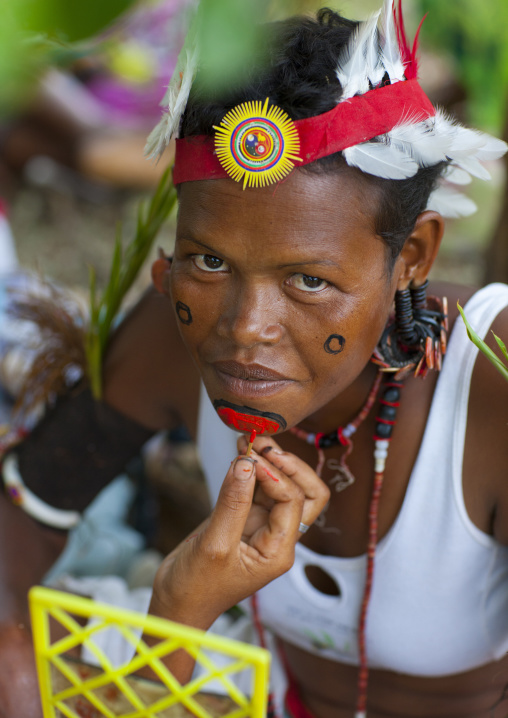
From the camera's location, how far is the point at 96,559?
202cm

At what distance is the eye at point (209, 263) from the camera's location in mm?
1095

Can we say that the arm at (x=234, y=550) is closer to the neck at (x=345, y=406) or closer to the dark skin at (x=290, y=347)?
the dark skin at (x=290, y=347)

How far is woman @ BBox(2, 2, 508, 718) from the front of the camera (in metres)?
1.02

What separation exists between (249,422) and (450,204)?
1.92ft

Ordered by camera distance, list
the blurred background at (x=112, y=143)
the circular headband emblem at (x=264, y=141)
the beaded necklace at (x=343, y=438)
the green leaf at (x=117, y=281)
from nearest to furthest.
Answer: the circular headband emblem at (x=264, y=141) < the beaded necklace at (x=343, y=438) < the green leaf at (x=117, y=281) < the blurred background at (x=112, y=143)

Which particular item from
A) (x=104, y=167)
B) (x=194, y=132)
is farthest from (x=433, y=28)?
(x=194, y=132)

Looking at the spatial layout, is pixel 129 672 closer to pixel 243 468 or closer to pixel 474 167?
pixel 243 468

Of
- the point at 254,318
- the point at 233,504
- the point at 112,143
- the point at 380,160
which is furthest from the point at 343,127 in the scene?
the point at 112,143

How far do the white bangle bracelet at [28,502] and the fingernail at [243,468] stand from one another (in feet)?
2.95

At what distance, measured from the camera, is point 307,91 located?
39.4 inches

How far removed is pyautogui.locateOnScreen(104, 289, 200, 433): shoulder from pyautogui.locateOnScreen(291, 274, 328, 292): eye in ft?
1.89

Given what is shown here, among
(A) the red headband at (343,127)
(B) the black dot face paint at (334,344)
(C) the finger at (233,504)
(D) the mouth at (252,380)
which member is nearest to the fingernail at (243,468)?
(C) the finger at (233,504)

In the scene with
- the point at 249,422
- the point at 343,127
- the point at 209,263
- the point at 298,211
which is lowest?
the point at 249,422

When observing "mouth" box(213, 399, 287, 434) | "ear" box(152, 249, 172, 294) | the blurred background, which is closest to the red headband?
"ear" box(152, 249, 172, 294)
